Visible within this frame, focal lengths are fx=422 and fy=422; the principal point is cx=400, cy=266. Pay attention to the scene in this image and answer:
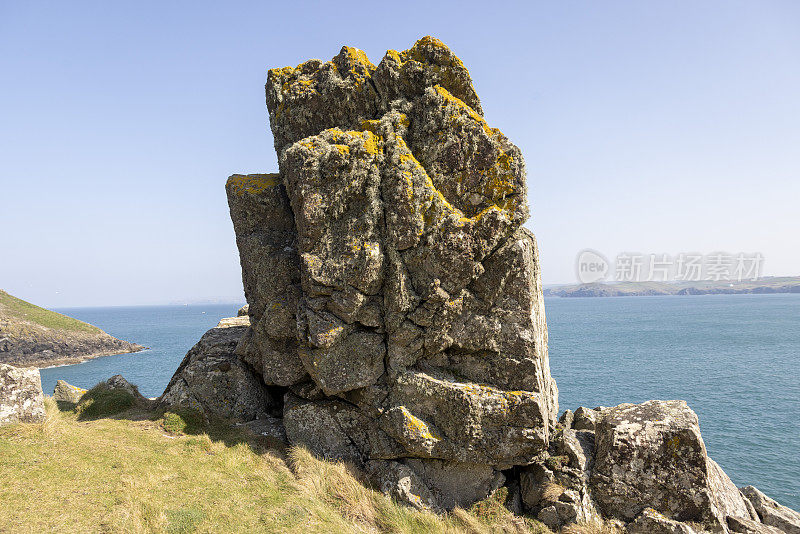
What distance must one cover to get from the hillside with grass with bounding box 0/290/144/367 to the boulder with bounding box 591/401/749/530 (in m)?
89.0

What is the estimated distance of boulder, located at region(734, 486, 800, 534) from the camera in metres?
13.5

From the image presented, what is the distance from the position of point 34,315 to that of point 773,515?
11517 cm

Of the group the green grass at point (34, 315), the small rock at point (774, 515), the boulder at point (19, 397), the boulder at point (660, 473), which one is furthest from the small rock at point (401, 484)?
the green grass at point (34, 315)

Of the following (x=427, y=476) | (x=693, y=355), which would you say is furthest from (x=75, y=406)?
(x=693, y=355)

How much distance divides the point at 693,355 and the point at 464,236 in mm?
66516

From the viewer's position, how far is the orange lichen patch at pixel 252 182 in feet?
52.2

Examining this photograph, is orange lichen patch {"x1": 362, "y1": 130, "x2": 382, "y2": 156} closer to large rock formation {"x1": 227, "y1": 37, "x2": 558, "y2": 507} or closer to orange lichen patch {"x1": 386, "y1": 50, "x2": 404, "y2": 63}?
large rock formation {"x1": 227, "y1": 37, "x2": 558, "y2": 507}

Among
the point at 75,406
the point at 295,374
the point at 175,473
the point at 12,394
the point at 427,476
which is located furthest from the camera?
the point at 75,406

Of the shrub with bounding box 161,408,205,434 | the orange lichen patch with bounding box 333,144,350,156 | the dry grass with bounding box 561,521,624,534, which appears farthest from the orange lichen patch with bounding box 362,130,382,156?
the dry grass with bounding box 561,521,624,534

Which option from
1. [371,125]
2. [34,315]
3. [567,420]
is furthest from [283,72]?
[34,315]

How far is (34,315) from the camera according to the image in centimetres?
8775

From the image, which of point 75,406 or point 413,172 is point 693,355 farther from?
point 75,406

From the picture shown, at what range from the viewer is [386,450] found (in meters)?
13.4

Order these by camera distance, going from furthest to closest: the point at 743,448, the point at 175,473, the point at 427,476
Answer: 1. the point at 743,448
2. the point at 427,476
3. the point at 175,473
